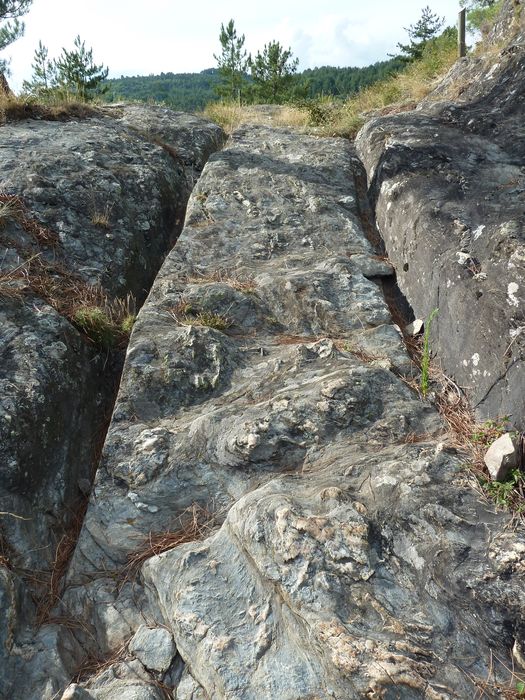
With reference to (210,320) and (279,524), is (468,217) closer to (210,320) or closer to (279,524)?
(210,320)

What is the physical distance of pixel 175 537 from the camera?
3387 mm

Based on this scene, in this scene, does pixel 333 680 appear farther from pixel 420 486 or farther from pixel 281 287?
pixel 281 287

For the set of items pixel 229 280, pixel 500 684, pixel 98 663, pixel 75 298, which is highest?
pixel 229 280

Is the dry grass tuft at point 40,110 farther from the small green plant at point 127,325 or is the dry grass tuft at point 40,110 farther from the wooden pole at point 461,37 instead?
the wooden pole at point 461,37

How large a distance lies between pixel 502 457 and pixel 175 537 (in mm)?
1990

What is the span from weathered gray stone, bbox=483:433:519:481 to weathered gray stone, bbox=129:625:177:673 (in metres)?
2.00

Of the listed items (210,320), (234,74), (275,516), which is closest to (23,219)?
(210,320)

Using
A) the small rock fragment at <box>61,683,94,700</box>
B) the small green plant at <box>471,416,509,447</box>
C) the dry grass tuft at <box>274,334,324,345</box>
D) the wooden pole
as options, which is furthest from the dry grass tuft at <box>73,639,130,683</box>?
the wooden pole

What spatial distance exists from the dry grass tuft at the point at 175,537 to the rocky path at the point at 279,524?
0.02 m

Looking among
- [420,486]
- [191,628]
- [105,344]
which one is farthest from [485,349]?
[105,344]

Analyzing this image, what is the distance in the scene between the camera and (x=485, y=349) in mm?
3914

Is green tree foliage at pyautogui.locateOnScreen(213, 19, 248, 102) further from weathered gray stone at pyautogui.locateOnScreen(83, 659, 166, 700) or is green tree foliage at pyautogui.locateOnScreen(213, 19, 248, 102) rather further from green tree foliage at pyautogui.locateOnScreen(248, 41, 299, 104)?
weathered gray stone at pyautogui.locateOnScreen(83, 659, 166, 700)

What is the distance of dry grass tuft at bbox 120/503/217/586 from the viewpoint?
3336mm

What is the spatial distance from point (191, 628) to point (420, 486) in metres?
1.44
